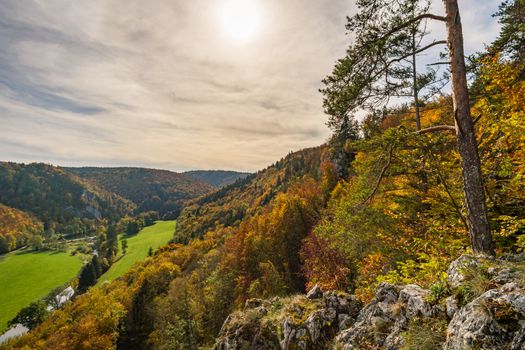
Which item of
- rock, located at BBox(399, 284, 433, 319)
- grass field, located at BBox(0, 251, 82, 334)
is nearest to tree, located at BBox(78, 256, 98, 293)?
grass field, located at BBox(0, 251, 82, 334)

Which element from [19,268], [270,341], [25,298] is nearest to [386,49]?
[270,341]

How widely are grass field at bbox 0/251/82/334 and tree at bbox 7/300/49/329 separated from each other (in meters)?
3.55

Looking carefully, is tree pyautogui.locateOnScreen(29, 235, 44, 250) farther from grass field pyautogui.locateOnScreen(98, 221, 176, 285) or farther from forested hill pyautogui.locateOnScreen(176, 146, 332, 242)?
forested hill pyautogui.locateOnScreen(176, 146, 332, 242)

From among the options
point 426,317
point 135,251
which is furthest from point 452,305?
point 135,251

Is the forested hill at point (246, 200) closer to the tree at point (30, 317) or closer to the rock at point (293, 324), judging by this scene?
the tree at point (30, 317)

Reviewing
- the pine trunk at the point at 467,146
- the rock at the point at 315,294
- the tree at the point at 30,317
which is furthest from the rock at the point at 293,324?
the tree at the point at 30,317

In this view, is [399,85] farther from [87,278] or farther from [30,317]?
[87,278]

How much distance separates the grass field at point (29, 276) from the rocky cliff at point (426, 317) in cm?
10206

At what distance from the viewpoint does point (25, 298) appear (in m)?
89.3

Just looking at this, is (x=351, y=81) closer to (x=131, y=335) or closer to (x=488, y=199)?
(x=488, y=199)

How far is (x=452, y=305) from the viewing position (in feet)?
17.3

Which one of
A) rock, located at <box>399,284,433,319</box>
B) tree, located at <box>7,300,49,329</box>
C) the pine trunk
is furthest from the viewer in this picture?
tree, located at <box>7,300,49,329</box>

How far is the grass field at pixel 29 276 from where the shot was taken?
87119mm

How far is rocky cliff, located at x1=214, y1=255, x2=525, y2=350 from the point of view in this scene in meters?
4.17
